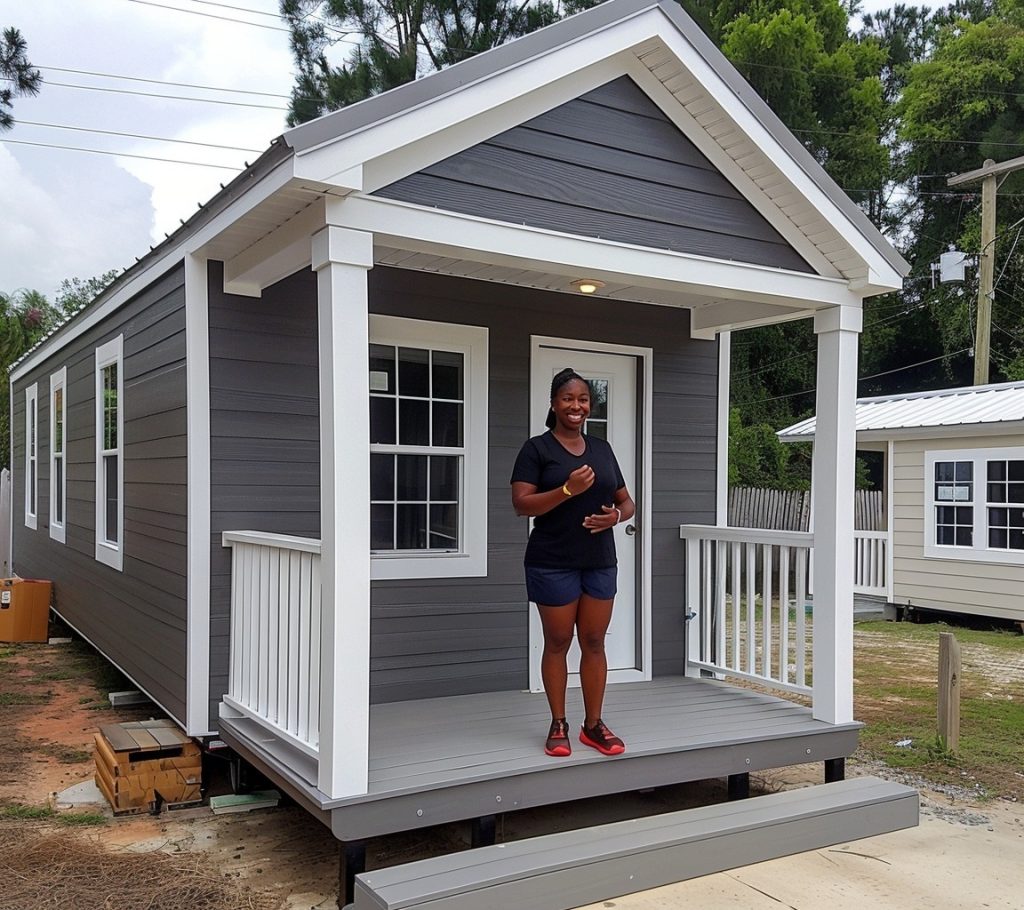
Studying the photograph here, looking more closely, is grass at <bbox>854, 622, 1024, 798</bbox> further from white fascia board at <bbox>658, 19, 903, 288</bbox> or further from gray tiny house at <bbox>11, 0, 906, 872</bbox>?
white fascia board at <bbox>658, 19, 903, 288</bbox>

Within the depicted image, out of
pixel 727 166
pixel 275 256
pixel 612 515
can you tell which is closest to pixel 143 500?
pixel 275 256

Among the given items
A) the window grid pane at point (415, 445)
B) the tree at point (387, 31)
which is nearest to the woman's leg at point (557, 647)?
the window grid pane at point (415, 445)

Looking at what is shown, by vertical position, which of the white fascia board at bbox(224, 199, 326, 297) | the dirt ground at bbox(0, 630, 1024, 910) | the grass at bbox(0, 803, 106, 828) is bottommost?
the dirt ground at bbox(0, 630, 1024, 910)

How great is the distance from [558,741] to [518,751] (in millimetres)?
176

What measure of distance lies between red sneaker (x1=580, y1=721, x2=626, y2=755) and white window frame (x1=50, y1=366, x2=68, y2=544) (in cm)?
632

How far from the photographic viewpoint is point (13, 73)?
7.59 m

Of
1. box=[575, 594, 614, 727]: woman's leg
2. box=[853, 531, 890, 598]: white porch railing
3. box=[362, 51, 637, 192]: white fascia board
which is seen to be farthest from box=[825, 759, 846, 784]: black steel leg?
box=[853, 531, 890, 598]: white porch railing

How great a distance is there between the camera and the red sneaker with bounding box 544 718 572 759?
4.00 meters

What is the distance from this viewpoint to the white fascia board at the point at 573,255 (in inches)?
144

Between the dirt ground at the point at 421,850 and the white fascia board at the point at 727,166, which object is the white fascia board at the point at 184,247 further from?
the dirt ground at the point at 421,850

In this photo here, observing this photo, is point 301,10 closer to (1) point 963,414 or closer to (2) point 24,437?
(2) point 24,437

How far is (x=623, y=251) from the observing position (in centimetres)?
423

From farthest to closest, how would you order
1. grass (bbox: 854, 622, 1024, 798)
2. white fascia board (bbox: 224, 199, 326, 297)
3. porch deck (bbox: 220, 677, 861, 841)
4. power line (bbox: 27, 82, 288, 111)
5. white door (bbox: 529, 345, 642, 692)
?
power line (bbox: 27, 82, 288, 111), white door (bbox: 529, 345, 642, 692), grass (bbox: 854, 622, 1024, 798), white fascia board (bbox: 224, 199, 326, 297), porch deck (bbox: 220, 677, 861, 841)

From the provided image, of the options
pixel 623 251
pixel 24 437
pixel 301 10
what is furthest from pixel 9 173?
pixel 623 251
